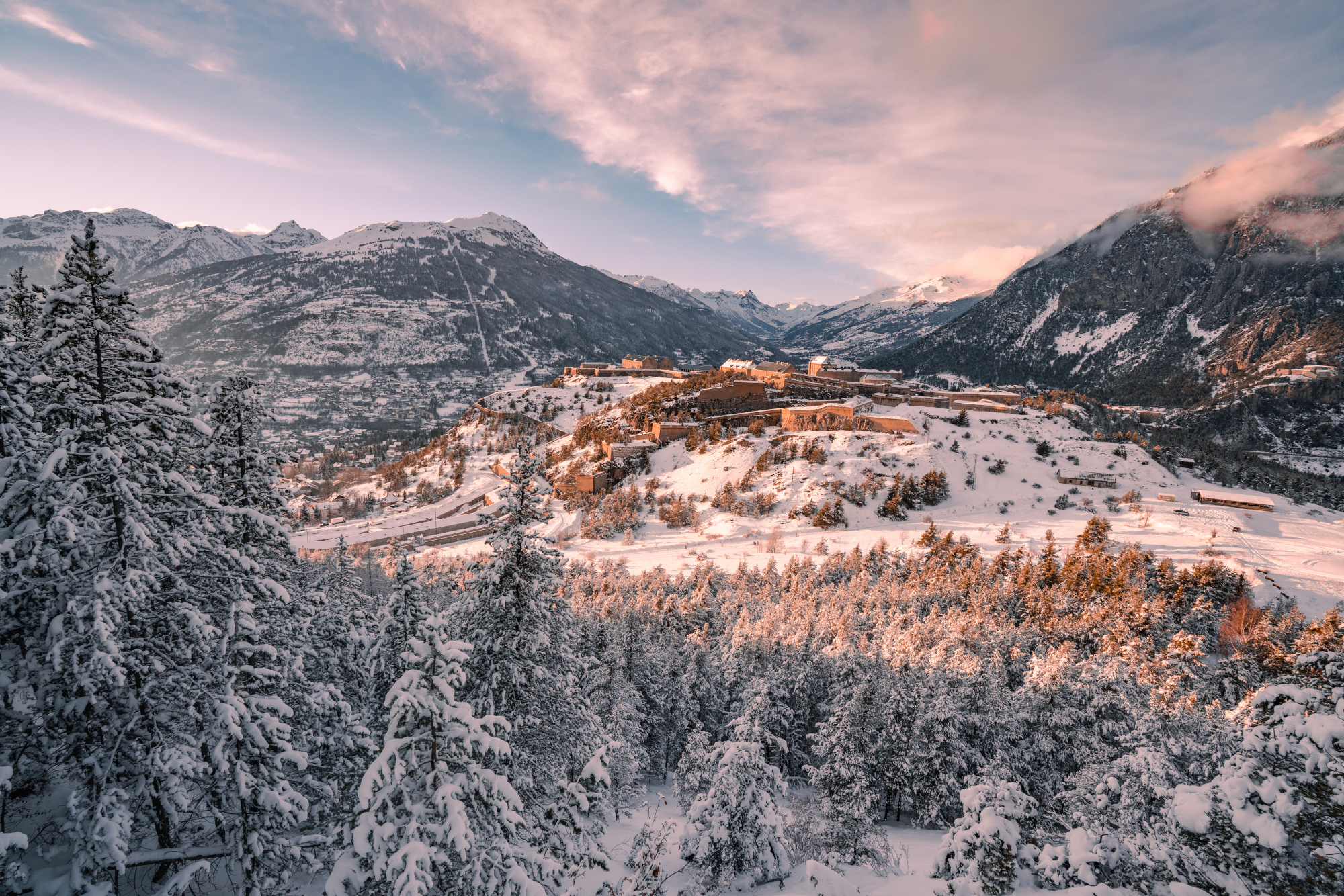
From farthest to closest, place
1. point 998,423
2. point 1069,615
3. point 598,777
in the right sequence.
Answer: point 998,423 → point 1069,615 → point 598,777

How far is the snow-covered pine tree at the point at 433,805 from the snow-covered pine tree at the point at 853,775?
63.0 ft

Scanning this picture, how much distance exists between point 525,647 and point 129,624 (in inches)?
282

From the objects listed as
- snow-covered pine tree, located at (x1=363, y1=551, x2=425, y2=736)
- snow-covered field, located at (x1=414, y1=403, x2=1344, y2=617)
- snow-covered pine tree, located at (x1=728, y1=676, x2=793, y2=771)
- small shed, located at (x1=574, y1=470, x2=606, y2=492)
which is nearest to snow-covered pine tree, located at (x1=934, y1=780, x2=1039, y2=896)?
snow-covered pine tree, located at (x1=728, y1=676, x2=793, y2=771)

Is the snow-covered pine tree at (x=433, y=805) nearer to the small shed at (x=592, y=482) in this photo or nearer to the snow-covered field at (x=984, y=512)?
the snow-covered field at (x=984, y=512)

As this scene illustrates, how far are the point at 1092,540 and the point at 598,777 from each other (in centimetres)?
6454

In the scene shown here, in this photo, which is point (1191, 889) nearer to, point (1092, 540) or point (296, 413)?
point (1092, 540)

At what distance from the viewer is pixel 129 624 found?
9172 millimetres

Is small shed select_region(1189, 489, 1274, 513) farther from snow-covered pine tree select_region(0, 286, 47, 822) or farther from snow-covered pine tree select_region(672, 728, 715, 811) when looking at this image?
snow-covered pine tree select_region(0, 286, 47, 822)

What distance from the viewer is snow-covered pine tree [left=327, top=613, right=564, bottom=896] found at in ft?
23.4

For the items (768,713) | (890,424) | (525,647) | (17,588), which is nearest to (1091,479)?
(890,424)

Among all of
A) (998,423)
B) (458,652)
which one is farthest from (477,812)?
(998,423)

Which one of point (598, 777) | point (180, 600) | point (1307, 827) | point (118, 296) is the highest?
point (118, 296)

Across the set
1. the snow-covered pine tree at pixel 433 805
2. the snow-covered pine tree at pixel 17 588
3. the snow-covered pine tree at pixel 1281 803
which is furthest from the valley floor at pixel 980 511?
the snow-covered pine tree at pixel 17 588

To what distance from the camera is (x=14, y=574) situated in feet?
27.3
